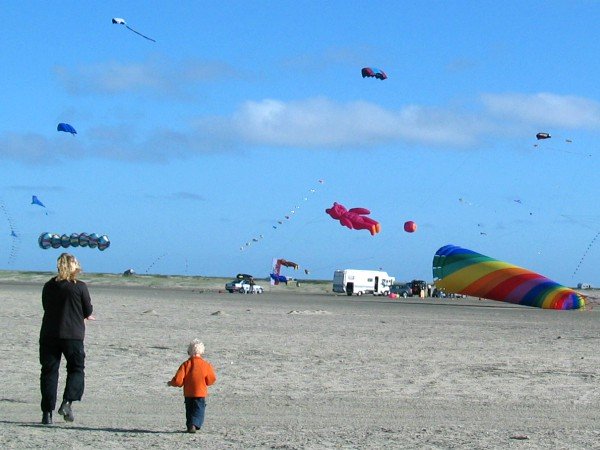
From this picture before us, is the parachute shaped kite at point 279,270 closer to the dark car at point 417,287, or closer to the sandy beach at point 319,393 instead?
the dark car at point 417,287

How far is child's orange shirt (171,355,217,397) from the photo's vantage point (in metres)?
9.04

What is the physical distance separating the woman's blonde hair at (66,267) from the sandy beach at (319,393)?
1.31 metres

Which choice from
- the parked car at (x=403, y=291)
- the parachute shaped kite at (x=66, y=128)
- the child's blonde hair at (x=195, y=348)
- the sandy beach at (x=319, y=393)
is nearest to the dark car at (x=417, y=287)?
the parked car at (x=403, y=291)

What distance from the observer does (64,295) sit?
30.6 ft

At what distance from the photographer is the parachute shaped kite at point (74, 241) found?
225 ft

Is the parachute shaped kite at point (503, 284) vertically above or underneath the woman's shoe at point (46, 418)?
above

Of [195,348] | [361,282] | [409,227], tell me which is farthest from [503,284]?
[195,348]

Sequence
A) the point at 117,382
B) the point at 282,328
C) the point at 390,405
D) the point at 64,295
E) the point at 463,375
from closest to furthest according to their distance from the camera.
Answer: the point at 64,295 → the point at 390,405 → the point at 117,382 → the point at 463,375 → the point at 282,328

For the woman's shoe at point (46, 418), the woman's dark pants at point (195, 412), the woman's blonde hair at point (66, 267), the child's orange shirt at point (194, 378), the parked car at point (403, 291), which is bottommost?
the woman's shoe at point (46, 418)

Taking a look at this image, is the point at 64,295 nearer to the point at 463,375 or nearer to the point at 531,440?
the point at 531,440

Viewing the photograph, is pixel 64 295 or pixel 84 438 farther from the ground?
pixel 64 295

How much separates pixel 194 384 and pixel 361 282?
79.1 metres

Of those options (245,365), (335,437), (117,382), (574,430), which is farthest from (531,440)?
(245,365)

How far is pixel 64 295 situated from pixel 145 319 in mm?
18306
